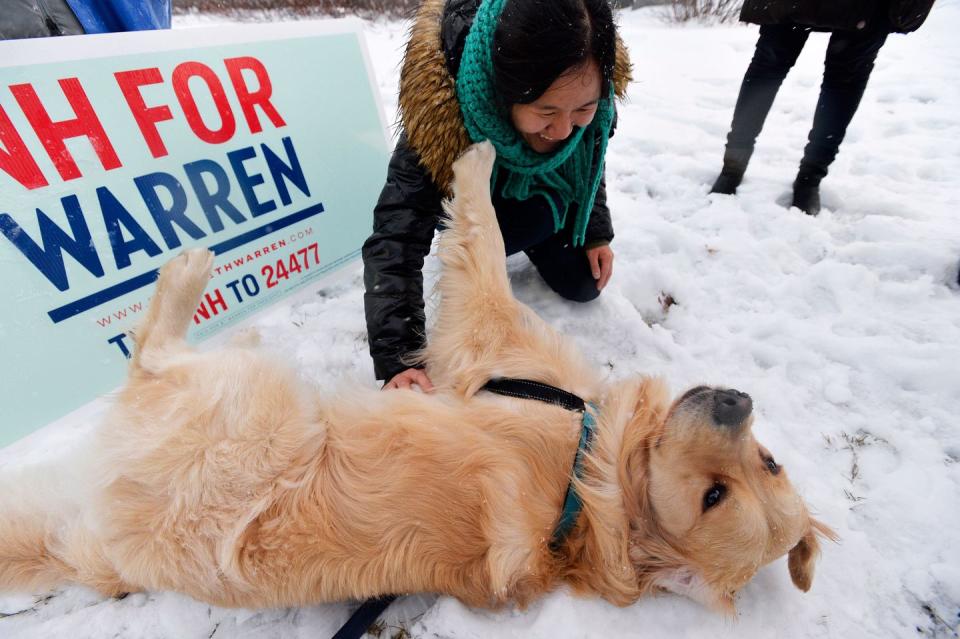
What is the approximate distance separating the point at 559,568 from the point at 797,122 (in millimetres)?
4201

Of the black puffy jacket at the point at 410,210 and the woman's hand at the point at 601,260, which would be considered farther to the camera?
the woman's hand at the point at 601,260

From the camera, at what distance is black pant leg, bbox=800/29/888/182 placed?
237 cm

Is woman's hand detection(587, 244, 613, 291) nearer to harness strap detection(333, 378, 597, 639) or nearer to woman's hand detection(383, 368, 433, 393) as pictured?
harness strap detection(333, 378, 597, 639)

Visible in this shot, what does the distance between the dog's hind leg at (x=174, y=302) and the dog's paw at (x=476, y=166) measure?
103cm

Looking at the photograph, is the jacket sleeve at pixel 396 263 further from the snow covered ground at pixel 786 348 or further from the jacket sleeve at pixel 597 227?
the jacket sleeve at pixel 597 227

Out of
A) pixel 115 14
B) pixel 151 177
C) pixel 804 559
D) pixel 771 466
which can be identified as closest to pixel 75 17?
pixel 115 14

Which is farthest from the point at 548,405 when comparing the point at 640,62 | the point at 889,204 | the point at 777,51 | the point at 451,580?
the point at 640,62

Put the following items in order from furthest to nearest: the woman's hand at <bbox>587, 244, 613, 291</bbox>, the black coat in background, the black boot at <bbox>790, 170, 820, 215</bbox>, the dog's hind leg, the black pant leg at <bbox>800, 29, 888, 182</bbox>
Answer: the black boot at <bbox>790, 170, 820, 215</bbox> → the black pant leg at <bbox>800, 29, 888, 182</bbox> → the woman's hand at <bbox>587, 244, 613, 291</bbox> → the black coat in background → the dog's hind leg

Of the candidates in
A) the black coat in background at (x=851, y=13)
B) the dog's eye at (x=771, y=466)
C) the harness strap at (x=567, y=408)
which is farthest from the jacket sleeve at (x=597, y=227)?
the black coat in background at (x=851, y=13)

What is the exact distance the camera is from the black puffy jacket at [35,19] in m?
1.63

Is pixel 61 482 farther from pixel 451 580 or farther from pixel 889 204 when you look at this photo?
pixel 889 204

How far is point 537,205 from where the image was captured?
215 cm

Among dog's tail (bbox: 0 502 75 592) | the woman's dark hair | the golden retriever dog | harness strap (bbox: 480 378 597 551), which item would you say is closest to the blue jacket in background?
the golden retriever dog

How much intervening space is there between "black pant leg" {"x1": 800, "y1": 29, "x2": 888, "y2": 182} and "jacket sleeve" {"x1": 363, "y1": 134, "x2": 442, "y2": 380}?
2.34 m
